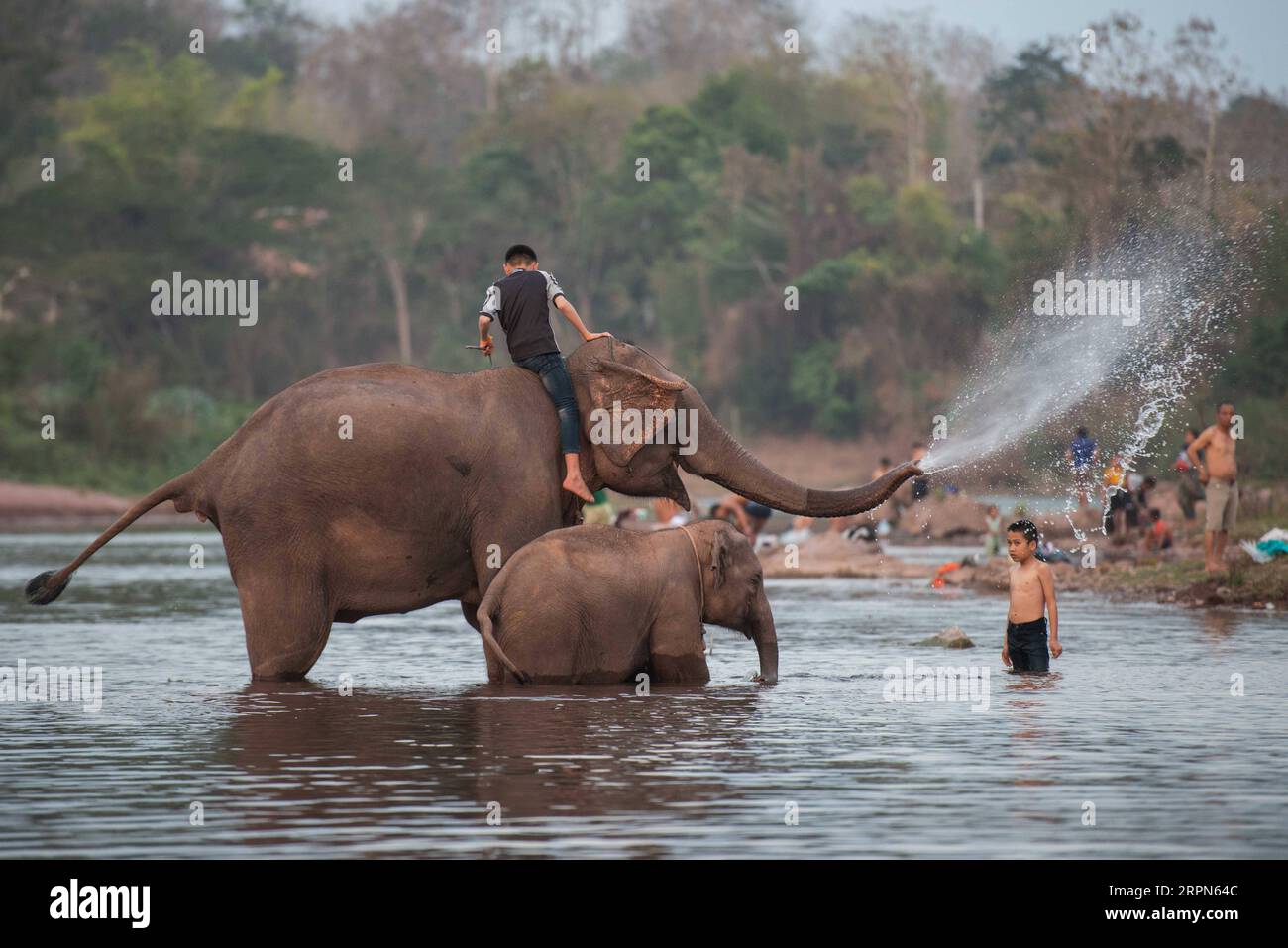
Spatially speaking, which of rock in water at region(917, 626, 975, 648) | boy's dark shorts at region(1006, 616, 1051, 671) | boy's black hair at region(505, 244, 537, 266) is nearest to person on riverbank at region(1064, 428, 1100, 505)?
rock in water at region(917, 626, 975, 648)

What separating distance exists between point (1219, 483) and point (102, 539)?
13.0m

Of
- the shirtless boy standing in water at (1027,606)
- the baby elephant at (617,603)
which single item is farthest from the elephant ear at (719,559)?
the shirtless boy standing in water at (1027,606)

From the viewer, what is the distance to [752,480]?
602 inches

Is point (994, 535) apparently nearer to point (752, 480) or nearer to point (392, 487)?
point (752, 480)

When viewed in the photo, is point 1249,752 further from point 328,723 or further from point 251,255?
point 251,255

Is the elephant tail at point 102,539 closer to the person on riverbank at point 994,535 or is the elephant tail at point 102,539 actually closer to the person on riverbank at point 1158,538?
the person on riverbank at point 1158,538

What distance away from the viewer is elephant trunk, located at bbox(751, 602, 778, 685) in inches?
611

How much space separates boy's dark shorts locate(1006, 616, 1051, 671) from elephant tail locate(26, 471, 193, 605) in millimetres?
5700

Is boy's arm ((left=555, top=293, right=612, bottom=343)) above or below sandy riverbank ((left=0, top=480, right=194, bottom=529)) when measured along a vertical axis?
above

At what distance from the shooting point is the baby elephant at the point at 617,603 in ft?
47.6

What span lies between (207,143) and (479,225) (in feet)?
→ 35.5

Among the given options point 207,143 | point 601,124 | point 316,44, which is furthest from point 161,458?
point 316,44

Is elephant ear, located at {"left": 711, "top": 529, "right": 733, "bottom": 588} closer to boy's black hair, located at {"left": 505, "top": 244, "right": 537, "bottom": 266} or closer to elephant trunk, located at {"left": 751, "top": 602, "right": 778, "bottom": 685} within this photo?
elephant trunk, located at {"left": 751, "top": 602, "right": 778, "bottom": 685}
